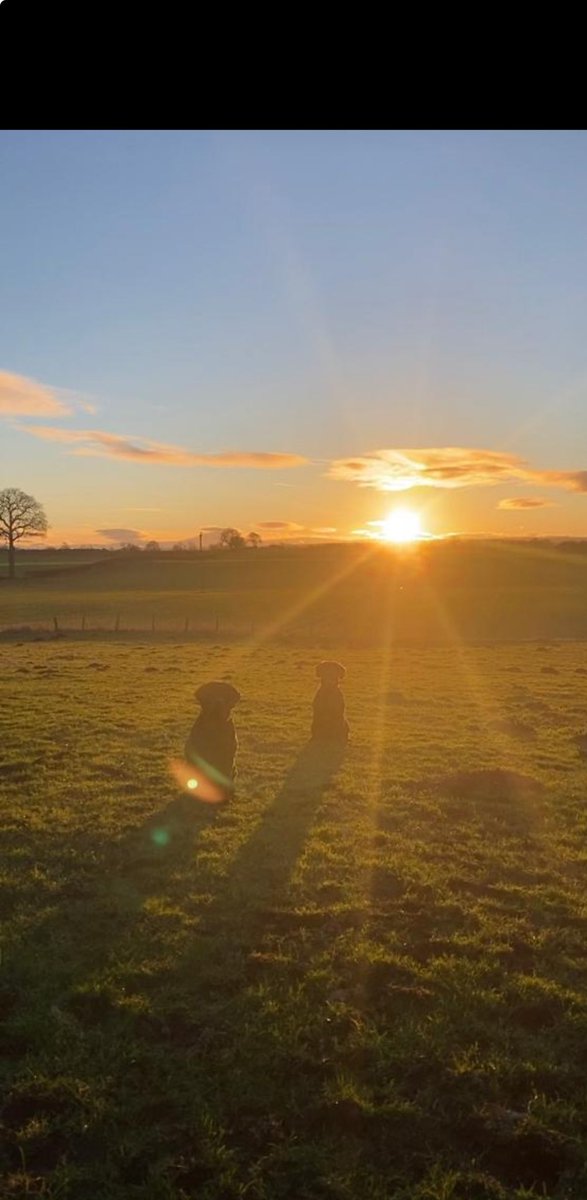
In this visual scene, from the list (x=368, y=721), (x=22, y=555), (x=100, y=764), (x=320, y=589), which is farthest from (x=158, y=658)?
(x=22, y=555)

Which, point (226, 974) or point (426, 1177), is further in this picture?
point (226, 974)

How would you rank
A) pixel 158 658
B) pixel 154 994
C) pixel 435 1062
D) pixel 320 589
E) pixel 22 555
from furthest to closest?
pixel 22 555 < pixel 320 589 < pixel 158 658 < pixel 154 994 < pixel 435 1062

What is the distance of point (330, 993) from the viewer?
23.0ft

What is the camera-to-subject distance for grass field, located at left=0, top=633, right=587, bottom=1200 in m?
5.14

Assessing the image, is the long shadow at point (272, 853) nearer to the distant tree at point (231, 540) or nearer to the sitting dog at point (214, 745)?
the sitting dog at point (214, 745)

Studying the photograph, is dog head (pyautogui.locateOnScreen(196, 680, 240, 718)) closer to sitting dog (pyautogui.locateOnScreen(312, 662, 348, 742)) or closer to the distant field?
sitting dog (pyautogui.locateOnScreen(312, 662, 348, 742))

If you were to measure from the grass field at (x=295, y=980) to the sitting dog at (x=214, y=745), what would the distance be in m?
0.46

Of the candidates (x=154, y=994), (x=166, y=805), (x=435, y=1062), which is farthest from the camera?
(x=166, y=805)

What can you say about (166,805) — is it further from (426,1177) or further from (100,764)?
(426,1177)

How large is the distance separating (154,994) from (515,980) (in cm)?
329

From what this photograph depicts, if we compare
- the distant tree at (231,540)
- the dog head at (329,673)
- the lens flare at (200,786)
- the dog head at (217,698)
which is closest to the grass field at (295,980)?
the lens flare at (200,786)

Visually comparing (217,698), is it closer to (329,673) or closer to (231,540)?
(329,673)

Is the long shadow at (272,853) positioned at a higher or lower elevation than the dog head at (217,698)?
lower

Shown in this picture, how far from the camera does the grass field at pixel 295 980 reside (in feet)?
16.9
